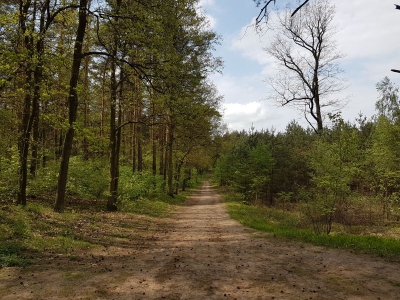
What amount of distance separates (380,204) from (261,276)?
1805 cm

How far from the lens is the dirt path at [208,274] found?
5.00 meters

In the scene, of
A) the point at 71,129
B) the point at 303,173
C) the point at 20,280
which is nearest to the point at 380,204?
the point at 303,173

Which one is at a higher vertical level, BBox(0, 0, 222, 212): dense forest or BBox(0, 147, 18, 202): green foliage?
BBox(0, 0, 222, 212): dense forest

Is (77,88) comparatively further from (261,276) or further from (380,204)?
(380,204)

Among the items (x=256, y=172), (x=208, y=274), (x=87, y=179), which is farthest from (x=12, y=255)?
(x=256, y=172)

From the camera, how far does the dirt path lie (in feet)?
16.4

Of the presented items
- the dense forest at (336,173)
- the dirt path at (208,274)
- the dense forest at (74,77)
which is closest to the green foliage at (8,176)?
the dense forest at (74,77)

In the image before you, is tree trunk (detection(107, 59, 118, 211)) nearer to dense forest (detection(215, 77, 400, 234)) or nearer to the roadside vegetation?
the roadside vegetation

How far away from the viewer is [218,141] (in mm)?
32750

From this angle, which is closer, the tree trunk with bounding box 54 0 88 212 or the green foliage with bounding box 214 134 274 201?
the tree trunk with bounding box 54 0 88 212

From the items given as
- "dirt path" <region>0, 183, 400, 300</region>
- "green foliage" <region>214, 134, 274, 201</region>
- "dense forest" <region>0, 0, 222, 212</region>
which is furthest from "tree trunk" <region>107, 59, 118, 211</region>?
"green foliage" <region>214, 134, 274, 201</region>

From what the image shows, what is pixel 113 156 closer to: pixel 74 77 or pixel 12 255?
pixel 74 77

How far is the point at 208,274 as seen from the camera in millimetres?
6117

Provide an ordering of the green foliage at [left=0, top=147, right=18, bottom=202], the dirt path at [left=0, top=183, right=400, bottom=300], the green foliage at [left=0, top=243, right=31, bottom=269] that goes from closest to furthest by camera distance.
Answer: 1. the dirt path at [left=0, top=183, right=400, bottom=300]
2. the green foliage at [left=0, top=243, right=31, bottom=269]
3. the green foliage at [left=0, top=147, right=18, bottom=202]
